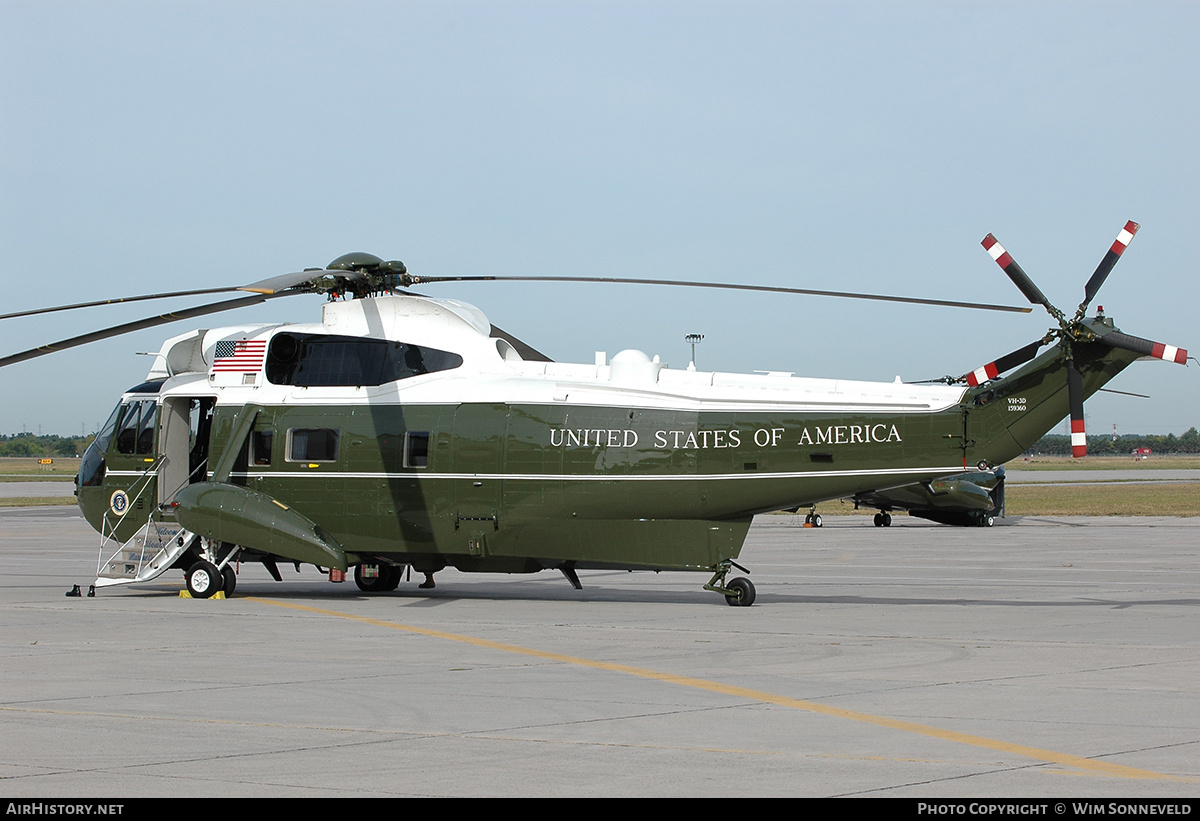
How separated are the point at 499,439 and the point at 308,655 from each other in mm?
6179

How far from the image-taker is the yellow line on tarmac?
7293 mm

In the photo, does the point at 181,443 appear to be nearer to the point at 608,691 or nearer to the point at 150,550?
the point at 150,550

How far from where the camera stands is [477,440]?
18.6 meters

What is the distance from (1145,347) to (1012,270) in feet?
6.73

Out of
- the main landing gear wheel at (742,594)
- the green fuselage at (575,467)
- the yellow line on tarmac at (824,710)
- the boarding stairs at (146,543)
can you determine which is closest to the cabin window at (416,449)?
the green fuselage at (575,467)

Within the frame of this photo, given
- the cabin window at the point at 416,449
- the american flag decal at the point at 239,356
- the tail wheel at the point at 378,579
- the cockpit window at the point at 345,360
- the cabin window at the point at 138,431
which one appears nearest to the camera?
the cabin window at the point at 416,449

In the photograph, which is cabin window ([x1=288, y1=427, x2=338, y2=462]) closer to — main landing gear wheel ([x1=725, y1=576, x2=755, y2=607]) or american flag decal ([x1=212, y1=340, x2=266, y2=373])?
american flag decal ([x1=212, y1=340, x2=266, y2=373])

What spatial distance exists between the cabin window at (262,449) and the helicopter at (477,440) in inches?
1.5

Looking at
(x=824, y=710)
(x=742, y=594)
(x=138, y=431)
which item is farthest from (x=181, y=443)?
(x=824, y=710)

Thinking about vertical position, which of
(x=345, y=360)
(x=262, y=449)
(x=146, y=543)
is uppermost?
(x=345, y=360)

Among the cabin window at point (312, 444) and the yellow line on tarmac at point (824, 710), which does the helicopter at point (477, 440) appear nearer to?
the cabin window at point (312, 444)

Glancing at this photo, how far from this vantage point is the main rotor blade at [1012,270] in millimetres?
16328

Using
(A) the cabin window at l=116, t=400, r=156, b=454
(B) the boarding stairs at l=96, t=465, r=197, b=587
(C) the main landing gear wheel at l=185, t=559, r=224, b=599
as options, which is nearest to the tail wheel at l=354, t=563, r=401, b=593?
(C) the main landing gear wheel at l=185, t=559, r=224, b=599

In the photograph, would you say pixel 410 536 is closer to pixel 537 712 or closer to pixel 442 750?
pixel 537 712
